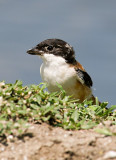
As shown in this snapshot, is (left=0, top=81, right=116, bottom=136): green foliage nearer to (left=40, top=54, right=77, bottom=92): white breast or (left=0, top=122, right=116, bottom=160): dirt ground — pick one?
(left=0, top=122, right=116, bottom=160): dirt ground

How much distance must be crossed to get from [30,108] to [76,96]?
2.58 m

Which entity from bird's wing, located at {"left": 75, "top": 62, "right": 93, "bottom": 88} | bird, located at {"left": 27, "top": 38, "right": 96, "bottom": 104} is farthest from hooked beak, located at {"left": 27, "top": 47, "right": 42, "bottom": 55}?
bird's wing, located at {"left": 75, "top": 62, "right": 93, "bottom": 88}

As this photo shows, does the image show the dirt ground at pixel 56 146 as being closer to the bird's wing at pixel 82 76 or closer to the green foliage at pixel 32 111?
the green foliage at pixel 32 111

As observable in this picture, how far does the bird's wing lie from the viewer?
782 cm

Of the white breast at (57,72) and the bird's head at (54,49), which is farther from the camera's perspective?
the bird's head at (54,49)

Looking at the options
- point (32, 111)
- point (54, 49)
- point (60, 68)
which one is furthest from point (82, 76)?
point (32, 111)

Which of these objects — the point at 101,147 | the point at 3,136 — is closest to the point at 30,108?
the point at 3,136

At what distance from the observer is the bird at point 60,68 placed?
25.2 ft

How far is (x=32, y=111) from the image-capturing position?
5.30 meters

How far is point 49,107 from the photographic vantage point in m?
5.43

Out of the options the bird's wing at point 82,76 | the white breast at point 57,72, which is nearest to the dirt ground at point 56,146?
the white breast at point 57,72

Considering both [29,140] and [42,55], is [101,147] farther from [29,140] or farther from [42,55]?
[42,55]

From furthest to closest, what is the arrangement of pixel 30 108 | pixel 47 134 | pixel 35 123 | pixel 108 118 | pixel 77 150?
pixel 108 118
pixel 30 108
pixel 35 123
pixel 47 134
pixel 77 150

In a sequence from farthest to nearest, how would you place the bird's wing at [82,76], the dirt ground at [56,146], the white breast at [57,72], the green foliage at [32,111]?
the bird's wing at [82,76], the white breast at [57,72], the green foliage at [32,111], the dirt ground at [56,146]
